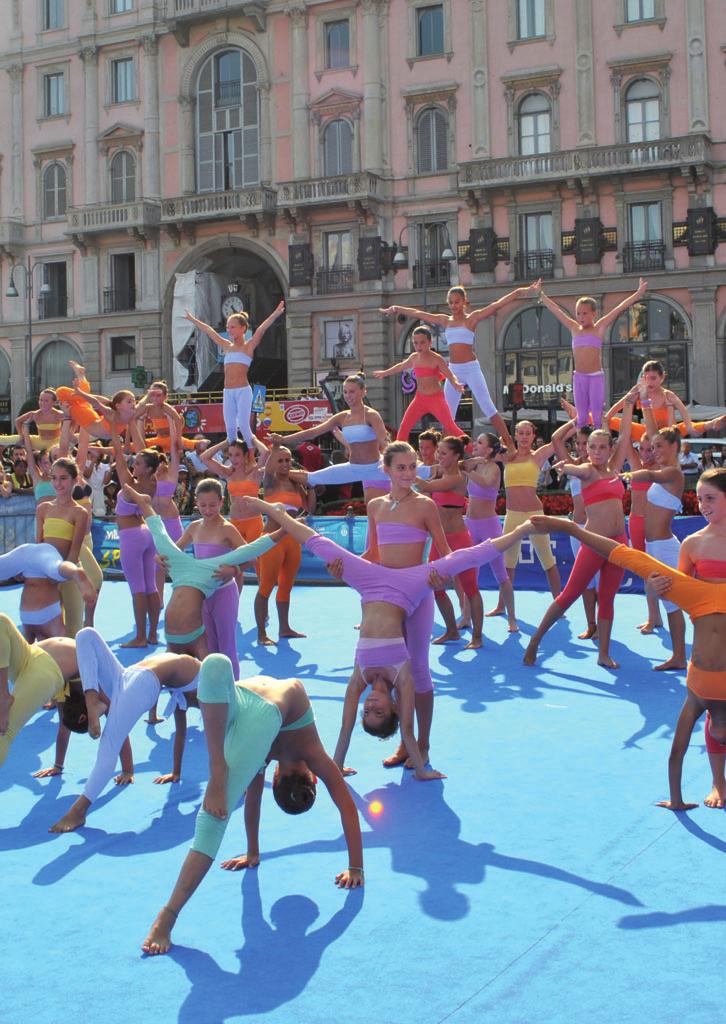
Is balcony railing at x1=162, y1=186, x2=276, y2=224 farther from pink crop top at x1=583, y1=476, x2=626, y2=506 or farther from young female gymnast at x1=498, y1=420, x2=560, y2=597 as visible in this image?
pink crop top at x1=583, y1=476, x2=626, y2=506

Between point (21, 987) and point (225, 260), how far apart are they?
37797 mm

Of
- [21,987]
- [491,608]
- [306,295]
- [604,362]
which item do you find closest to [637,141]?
[604,362]

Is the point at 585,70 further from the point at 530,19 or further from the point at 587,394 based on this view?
the point at 587,394

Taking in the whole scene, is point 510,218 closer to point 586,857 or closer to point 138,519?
point 138,519

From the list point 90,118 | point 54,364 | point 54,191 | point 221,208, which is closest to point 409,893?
point 221,208

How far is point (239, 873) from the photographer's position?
5734 millimetres

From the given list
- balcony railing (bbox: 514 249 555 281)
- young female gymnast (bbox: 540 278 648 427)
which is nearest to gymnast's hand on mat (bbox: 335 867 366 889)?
young female gymnast (bbox: 540 278 648 427)

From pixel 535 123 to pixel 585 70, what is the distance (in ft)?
6.74

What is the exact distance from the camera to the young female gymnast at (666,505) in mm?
9805

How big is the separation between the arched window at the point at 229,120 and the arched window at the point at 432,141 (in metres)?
5.99

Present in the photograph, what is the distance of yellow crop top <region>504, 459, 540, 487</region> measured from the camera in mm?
12406

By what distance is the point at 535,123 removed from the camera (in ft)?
115

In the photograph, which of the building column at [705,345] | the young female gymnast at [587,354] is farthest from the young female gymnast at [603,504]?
the building column at [705,345]

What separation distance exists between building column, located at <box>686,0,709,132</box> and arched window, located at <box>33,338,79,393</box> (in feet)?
74.7
